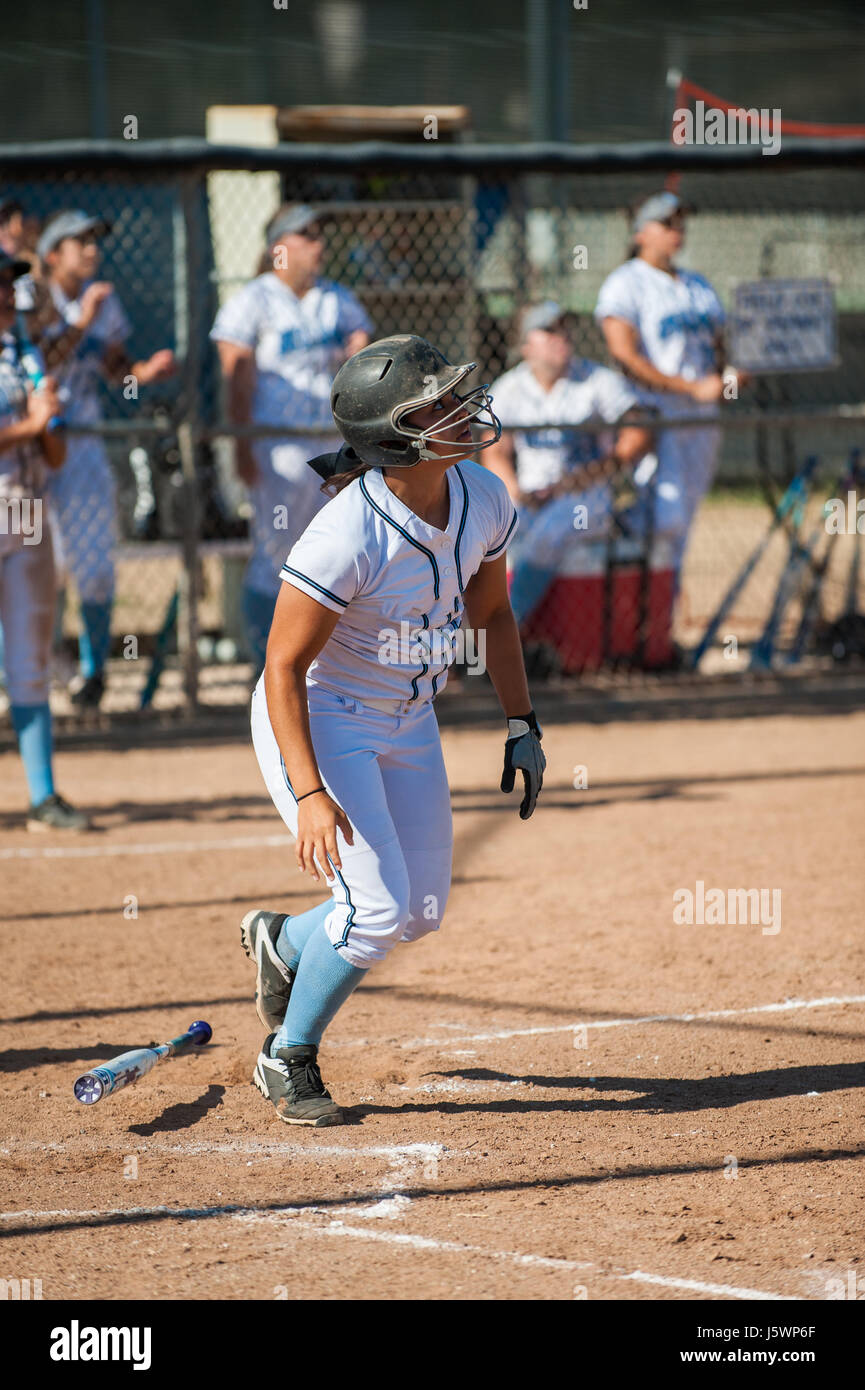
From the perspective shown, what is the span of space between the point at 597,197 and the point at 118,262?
570 centimetres

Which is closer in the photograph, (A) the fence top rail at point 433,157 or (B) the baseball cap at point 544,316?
(A) the fence top rail at point 433,157

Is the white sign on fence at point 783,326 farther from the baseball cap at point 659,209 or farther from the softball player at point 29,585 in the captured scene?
the softball player at point 29,585

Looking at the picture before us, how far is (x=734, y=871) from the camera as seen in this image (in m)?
6.01

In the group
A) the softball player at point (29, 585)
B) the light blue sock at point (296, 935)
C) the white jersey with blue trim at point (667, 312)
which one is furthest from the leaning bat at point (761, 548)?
the light blue sock at point (296, 935)

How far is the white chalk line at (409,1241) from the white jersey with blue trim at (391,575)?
1167mm

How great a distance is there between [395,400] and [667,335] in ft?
18.5

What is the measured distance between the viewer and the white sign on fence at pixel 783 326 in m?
9.02

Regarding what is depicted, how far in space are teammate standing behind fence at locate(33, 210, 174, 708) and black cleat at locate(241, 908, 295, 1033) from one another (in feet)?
15.5

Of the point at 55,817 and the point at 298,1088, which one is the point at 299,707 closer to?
the point at 298,1088

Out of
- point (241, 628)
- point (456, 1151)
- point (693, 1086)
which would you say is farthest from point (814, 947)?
point (241, 628)

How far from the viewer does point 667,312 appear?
29.1 ft

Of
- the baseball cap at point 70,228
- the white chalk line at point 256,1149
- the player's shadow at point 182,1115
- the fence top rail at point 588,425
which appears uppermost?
the baseball cap at point 70,228

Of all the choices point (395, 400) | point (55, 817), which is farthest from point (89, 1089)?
point (55, 817)

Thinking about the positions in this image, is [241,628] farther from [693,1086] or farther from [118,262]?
[693,1086]
